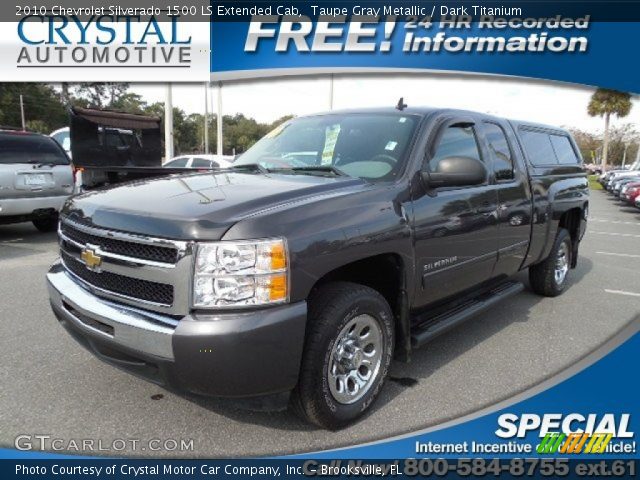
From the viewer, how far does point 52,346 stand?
3.97m

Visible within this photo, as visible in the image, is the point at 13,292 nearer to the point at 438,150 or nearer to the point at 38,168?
the point at 38,168

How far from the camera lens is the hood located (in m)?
2.47

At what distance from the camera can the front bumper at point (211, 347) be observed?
237 centimetres

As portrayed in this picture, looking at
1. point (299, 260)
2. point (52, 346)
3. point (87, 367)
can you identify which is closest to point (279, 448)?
point (299, 260)

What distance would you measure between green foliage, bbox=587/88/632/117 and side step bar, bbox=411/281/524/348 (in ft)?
146

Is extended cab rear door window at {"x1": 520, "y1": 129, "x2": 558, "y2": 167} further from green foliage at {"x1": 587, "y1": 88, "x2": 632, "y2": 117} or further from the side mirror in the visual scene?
green foliage at {"x1": 587, "y1": 88, "x2": 632, "y2": 117}

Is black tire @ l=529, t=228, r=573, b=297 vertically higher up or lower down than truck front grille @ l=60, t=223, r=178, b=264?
lower down

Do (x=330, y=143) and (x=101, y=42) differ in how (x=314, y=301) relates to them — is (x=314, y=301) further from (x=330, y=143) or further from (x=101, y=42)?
(x=101, y=42)

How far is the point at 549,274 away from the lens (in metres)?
5.71

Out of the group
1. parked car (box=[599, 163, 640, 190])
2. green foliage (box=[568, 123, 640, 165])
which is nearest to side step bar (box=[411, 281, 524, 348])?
parked car (box=[599, 163, 640, 190])

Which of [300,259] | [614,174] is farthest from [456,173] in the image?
[614,174]

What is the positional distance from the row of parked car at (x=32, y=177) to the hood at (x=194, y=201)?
4.36 m

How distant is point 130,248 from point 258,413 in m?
1.30

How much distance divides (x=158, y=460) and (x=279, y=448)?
0.65 meters
